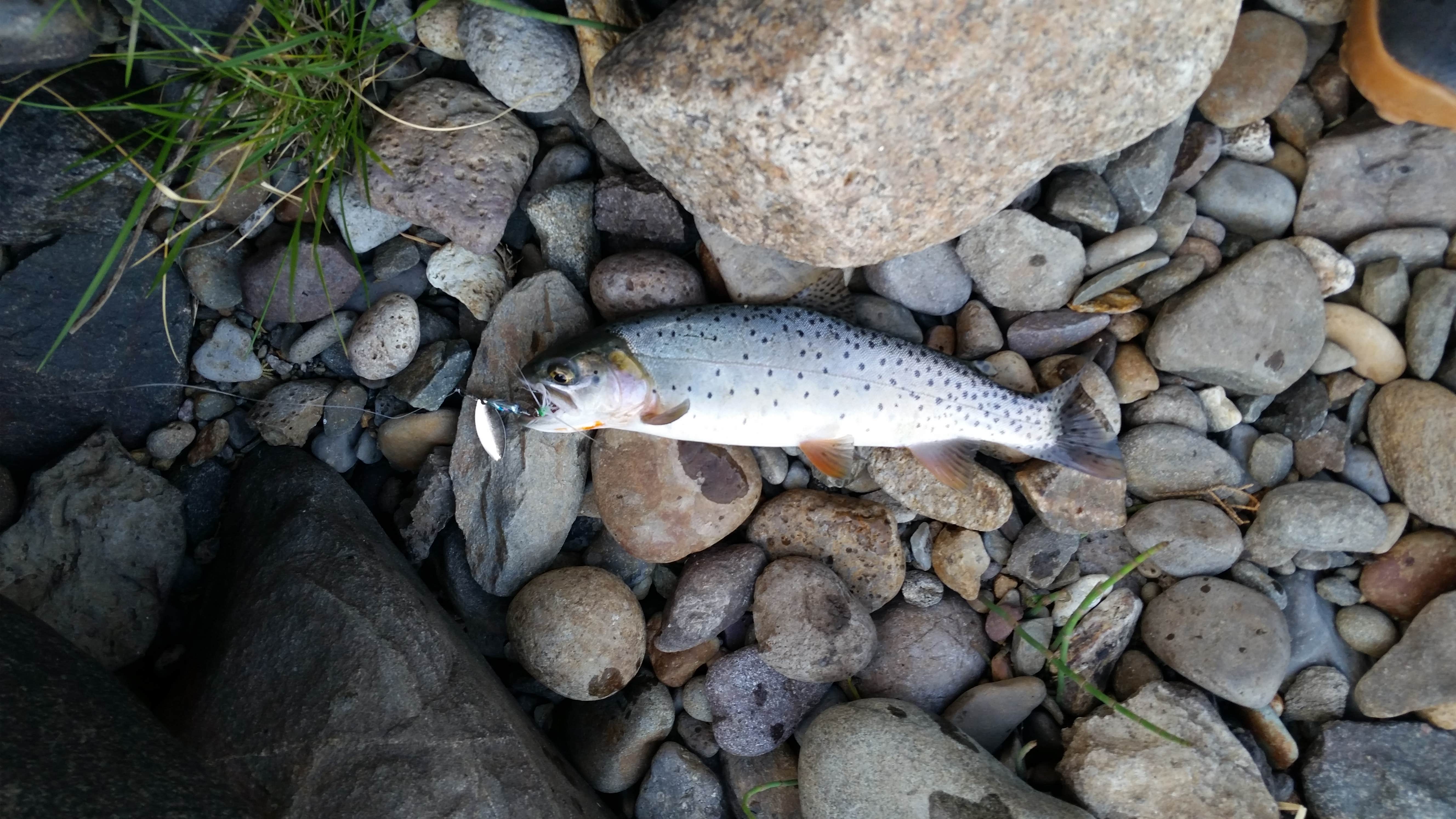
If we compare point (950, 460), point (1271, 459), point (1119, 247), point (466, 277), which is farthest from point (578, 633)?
point (1271, 459)

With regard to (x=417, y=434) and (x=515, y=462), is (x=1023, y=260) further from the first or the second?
(x=417, y=434)

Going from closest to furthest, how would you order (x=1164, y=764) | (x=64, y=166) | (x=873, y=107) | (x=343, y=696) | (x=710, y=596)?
(x=873, y=107) → (x=343, y=696) → (x=64, y=166) → (x=1164, y=764) → (x=710, y=596)

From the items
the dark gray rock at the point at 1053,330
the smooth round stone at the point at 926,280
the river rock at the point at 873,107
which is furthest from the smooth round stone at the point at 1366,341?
the smooth round stone at the point at 926,280

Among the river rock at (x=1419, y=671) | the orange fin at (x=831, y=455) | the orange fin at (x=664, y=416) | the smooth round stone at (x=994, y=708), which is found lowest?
the smooth round stone at (x=994, y=708)

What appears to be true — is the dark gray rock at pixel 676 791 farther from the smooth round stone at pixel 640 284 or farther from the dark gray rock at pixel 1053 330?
the dark gray rock at pixel 1053 330

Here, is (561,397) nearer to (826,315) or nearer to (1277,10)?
(826,315)

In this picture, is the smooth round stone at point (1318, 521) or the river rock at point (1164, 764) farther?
the smooth round stone at point (1318, 521)

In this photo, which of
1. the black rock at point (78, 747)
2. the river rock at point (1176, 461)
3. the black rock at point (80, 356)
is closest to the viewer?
the black rock at point (78, 747)
